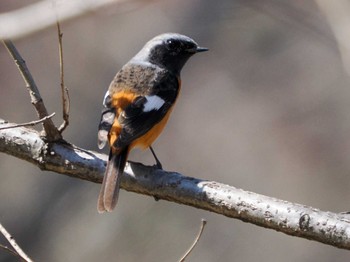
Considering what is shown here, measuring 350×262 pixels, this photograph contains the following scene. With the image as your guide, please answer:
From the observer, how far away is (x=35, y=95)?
380cm

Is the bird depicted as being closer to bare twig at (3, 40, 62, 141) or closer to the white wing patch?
the white wing patch

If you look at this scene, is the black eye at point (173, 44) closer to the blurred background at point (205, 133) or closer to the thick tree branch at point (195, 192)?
the thick tree branch at point (195, 192)

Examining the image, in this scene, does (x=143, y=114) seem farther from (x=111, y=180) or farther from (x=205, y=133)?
(x=205, y=133)

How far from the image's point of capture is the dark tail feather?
13.0 ft

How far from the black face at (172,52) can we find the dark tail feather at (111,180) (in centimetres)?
140

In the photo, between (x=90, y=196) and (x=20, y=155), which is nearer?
(x=20, y=155)

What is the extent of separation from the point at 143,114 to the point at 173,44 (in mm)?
1042

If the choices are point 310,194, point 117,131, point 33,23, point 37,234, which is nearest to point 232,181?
point 310,194

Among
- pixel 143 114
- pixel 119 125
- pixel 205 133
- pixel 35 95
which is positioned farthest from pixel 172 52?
pixel 205 133

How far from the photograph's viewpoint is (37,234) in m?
7.84

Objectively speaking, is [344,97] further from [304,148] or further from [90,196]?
[90,196]

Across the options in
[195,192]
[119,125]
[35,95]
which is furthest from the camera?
[119,125]

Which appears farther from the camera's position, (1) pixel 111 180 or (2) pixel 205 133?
(2) pixel 205 133

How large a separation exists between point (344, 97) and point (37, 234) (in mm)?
3454
